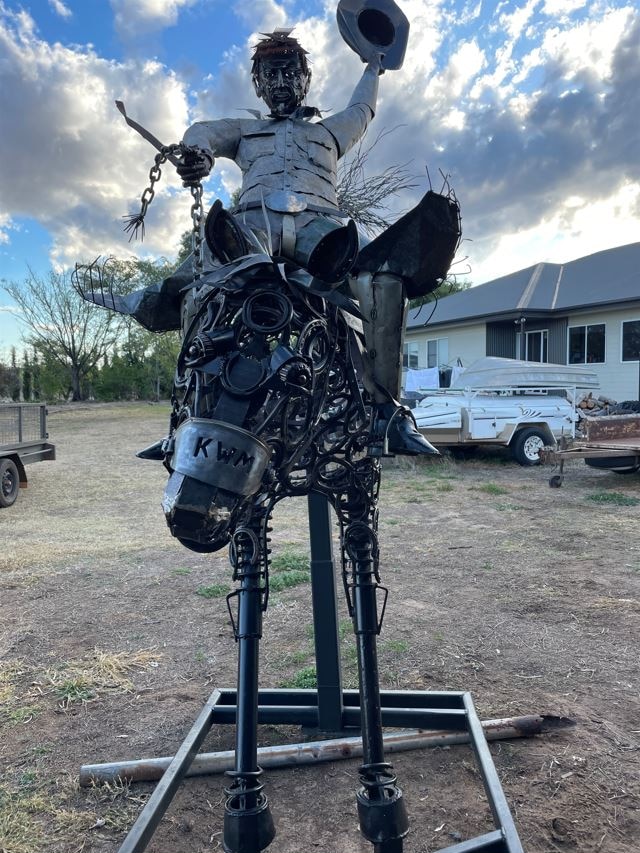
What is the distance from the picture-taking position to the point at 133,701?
358 centimetres

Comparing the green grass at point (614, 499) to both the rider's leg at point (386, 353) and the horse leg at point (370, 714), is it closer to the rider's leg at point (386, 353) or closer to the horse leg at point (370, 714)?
the rider's leg at point (386, 353)

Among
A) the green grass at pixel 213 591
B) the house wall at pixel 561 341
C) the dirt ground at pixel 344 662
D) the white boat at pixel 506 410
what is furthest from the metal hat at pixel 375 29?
the house wall at pixel 561 341

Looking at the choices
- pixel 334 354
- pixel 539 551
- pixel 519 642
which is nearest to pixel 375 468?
pixel 334 354

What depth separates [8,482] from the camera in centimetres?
917

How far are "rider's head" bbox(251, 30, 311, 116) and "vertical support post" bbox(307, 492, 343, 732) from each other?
183 centimetres

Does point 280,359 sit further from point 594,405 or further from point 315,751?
point 594,405

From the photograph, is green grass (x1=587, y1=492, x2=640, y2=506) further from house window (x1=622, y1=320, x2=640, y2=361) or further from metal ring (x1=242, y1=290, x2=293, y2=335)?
house window (x1=622, y1=320, x2=640, y2=361)

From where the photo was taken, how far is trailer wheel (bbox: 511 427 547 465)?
1200 centimetres

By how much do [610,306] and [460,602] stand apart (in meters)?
13.5

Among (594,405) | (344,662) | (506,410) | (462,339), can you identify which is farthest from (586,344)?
(344,662)

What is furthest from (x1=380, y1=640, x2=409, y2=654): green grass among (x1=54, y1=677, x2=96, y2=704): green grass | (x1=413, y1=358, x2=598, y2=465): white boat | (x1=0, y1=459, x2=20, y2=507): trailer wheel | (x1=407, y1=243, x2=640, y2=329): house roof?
(x1=407, y1=243, x2=640, y2=329): house roof

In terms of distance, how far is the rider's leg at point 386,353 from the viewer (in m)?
2.22

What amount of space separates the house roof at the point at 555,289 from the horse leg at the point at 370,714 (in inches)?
568

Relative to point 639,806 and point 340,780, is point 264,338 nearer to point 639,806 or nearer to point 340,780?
point 340,780
